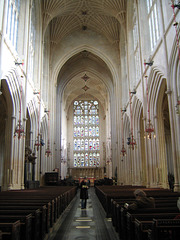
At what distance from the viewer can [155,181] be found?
49.0 ft

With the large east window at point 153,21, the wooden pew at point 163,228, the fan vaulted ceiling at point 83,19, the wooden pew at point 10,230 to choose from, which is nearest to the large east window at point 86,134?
the fan vaulted ceiling at point 83,19

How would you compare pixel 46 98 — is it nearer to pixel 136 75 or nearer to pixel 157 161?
pixel 136 75

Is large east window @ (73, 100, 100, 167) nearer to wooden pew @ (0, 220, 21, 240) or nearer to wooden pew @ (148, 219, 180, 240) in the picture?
wooden pew @ (0, 220, 21, 240)

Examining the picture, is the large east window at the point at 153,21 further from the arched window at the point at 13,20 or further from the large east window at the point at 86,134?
the large east window at the point at 86,134

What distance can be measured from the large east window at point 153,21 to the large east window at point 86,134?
30.7 meters

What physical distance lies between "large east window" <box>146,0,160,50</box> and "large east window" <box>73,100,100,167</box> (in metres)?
30.7

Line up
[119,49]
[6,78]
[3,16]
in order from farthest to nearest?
[119,49], [6,78], [3,16]

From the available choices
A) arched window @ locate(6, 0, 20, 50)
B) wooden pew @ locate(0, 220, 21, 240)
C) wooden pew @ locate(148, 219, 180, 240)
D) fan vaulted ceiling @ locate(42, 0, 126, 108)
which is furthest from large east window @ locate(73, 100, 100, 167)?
wooden pew @ locate(148, 219, 180, 240)

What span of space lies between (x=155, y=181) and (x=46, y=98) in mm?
14674

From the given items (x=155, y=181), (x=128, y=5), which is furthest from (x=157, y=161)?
(x=128, y=5)

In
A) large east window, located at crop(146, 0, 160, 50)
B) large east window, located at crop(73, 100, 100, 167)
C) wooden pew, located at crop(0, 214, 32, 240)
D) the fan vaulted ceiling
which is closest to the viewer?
wooden pew, located at crop(0, 214, 32, 240)

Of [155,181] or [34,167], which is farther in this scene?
[34,167]

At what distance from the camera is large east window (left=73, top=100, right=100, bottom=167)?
145 ft

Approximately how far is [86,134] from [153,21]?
3154 cm
